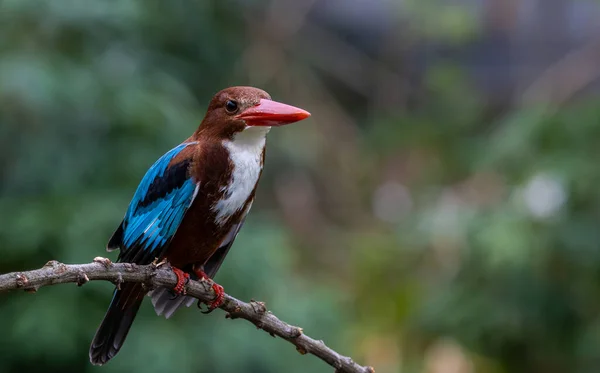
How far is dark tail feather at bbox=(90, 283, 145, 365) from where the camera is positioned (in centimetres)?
248

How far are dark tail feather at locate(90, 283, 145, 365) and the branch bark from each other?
0.18 m

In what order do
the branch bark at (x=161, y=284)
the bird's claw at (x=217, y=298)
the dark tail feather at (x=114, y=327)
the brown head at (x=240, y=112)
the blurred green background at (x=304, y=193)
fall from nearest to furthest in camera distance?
the branch bark at (x=161, y=284) → the bird's claw at (x=217, y=298) → the brown head at (x=240, y=112) → the dark tail feather at (x=114, y=327) → the blurred green background at (x=304, y=193)

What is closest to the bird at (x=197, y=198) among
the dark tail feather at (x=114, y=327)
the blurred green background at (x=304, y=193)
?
the dark tail feather at (x=114, y=327)

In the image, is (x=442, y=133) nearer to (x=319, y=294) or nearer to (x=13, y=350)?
(x=319, y=294)

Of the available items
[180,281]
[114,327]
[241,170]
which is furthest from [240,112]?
[114,327]

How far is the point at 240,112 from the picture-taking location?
247cm

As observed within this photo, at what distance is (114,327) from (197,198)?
1.43 feet

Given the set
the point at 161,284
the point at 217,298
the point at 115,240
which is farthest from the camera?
the point at 115,240

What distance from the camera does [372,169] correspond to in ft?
21.6

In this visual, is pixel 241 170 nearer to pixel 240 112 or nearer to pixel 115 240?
pixel 240 112

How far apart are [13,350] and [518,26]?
4.82 meters

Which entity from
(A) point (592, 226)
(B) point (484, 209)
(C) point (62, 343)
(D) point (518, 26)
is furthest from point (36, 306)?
(D) point (518, 26)

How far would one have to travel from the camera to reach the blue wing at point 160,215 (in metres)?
2.45

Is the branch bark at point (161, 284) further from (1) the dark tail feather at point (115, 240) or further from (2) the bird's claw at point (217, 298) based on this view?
(1) the dark tail feather at point (115, 240)
